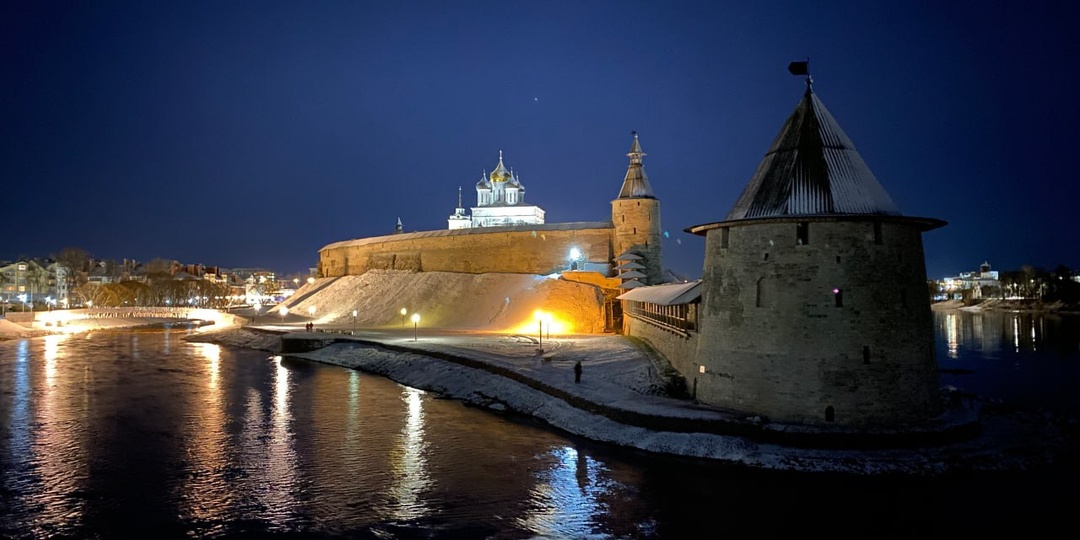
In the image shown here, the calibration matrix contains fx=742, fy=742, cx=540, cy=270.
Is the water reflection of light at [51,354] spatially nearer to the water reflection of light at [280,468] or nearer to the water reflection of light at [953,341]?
the water reflection of light at [280,468]

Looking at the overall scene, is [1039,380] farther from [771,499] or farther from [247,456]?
[247,456]

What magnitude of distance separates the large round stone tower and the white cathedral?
5060 centimetres

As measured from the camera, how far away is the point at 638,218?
37438 millimetres

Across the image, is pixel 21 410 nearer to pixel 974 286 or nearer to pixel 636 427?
pixel 636 427

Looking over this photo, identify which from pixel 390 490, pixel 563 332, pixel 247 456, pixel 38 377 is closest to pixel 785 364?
pixel 390 490

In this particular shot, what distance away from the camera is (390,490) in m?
11.6

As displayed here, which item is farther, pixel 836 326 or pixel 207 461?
pixel 207 461

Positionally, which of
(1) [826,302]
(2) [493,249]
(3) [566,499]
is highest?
(2) [493,249]

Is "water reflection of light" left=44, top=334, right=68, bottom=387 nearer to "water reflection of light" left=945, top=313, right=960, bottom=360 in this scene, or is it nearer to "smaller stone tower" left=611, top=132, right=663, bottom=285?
"smaller stone tower" left=611, top=132, right=663, bottom=285

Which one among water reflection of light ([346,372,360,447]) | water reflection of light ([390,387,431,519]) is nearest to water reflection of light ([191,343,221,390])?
water reflection of light ([346,372,360,447])

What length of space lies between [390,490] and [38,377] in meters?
20.4

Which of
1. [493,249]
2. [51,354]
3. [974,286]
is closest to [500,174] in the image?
[493,249]

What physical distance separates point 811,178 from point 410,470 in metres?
8.81

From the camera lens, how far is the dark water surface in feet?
32.5
